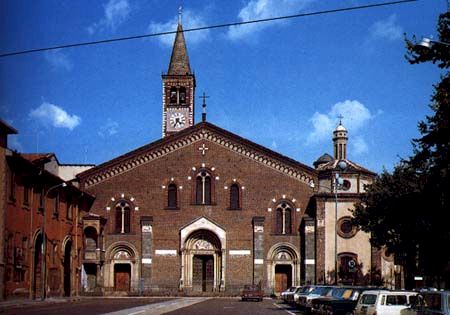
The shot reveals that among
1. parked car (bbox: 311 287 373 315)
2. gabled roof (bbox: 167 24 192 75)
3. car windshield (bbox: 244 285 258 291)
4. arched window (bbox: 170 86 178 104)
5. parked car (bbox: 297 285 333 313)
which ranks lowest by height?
car windshield (bbox: 244 285 258 291)

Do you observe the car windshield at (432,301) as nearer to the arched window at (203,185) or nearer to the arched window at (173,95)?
the arched window at (203,185)

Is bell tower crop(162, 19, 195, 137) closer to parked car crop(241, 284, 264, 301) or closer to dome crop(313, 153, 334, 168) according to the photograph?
dome crop(313, 153, 334, 168)

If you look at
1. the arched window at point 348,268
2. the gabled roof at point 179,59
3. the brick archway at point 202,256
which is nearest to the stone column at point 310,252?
the arched window at point 348,268

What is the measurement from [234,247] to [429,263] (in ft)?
90.9

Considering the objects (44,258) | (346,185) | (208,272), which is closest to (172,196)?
(208,272)

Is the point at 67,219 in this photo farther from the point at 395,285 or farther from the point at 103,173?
the point at 395,285

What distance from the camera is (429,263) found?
35.5 meters

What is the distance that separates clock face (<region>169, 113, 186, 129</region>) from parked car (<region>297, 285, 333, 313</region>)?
4082 centimetres

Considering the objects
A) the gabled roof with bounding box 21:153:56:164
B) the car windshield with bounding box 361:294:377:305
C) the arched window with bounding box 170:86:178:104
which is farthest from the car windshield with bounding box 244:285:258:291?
the car windshield with bounding box 361:294:377:305

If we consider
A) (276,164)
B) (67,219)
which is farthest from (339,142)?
(67,219)

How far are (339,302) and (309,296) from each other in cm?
1087

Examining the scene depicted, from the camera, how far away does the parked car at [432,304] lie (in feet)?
60.7

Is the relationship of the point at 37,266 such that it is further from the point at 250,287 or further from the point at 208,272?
the point at 208,272

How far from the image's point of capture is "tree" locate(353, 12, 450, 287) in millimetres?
24328
